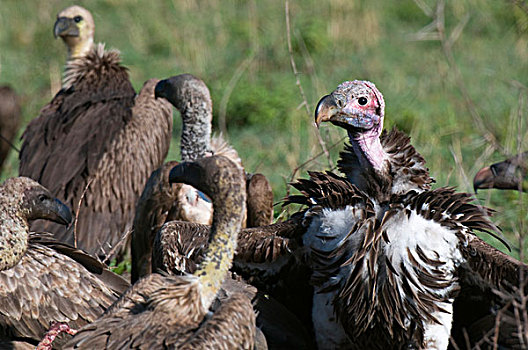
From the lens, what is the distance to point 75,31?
786 centimetres

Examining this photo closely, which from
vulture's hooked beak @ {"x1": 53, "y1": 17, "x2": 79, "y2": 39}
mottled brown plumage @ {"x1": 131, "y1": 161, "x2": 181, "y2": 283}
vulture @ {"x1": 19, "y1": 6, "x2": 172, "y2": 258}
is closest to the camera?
mottled brown plumage @ {"x1": 131, "y1": 161, "x2": 181, "y2": 283}

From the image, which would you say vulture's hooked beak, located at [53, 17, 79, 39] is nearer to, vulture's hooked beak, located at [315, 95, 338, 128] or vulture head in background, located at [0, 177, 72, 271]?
vulture head in background, located at [0, 177, 72, 271]

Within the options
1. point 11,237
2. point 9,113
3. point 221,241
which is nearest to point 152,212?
point 11,237

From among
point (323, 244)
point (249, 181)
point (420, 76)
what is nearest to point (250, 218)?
point (249, 181)

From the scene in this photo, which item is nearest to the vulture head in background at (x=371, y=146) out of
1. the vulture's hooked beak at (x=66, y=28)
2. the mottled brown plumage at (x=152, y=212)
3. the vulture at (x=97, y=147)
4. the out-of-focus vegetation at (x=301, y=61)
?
the mottled brown plumage at (x=152, y=212)

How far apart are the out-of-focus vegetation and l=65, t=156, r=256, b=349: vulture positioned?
3.11 m

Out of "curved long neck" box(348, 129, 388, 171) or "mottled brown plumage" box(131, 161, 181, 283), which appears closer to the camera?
"curved long neck" box(348, 129, 388, 171)

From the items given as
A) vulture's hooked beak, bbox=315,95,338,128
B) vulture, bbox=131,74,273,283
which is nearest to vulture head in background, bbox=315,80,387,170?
vulture's hooked beak, bbox=315,95,338,128

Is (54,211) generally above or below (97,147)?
below

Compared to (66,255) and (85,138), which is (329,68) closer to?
(85,138)

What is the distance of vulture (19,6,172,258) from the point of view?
6.61 meters

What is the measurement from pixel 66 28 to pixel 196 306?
5002 mm

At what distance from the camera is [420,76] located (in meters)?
10.3

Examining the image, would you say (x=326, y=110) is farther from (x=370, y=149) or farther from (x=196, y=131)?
(x=196, y=131)
